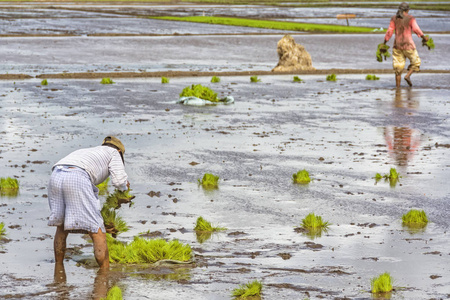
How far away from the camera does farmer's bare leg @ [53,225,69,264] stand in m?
8.45

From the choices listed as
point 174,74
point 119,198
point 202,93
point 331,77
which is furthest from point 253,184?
point 174,74

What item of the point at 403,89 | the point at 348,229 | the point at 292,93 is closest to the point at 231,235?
the point at 348,229

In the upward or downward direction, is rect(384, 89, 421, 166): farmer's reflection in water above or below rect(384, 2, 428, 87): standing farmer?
below

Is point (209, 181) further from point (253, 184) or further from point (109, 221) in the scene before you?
point (109, 221)

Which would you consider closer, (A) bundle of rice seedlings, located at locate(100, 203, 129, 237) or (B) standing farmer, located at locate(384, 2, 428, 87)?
(A) bundle of rice seedlings, located at locate(100, 203, 129, 237)

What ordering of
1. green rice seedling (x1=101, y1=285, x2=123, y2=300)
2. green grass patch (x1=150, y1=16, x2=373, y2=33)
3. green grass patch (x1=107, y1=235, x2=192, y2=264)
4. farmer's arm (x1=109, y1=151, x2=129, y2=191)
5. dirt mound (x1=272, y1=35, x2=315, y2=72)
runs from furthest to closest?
1. green grass patch (x1=150, y1=16, x2=373, y2=33)
2. dirt mound (x1=272, y1=35, x2=315, y2=72)
3. green grass patch (x1=107, y1=235, x2=192, y2=264)
4. farmer's arm (x1=109, y1=151, x2=129, y2=191)
5. green rice seedling (x1=101, y1=285, x2=123, y2=300)

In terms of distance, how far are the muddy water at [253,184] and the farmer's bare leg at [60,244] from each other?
0.41 feet

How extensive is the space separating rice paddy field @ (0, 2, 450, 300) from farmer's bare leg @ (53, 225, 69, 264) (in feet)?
0.47

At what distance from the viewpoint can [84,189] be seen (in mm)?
7996

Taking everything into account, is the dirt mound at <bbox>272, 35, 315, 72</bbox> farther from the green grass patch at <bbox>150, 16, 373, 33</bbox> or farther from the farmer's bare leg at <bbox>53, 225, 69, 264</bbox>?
the green grass patch at <bbox>150, 16, 373, 33</bbox>

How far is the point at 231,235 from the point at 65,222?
2357 mm

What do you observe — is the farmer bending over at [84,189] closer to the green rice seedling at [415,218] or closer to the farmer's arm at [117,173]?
the farmer's arm at [117,173]

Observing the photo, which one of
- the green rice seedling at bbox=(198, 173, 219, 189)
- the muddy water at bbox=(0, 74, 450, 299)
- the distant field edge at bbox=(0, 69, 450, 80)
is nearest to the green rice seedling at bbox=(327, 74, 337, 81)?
the distant field edge at bbox=(0, 69, 450, 80)

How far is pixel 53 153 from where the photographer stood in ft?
47.9
